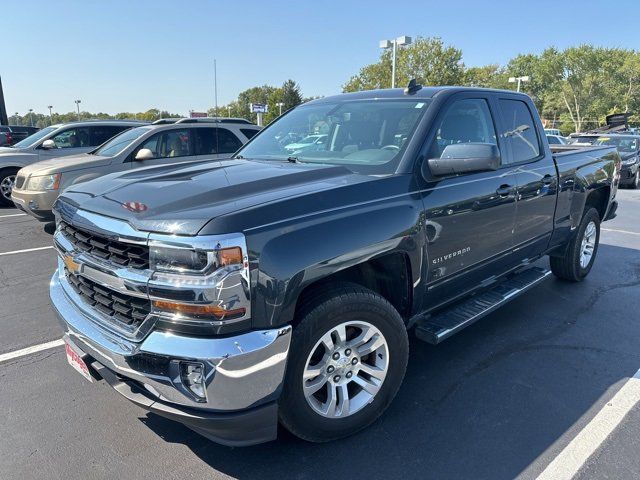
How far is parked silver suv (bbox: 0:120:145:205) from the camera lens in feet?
32.2

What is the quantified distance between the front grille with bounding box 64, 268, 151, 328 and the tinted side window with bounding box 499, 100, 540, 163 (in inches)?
122

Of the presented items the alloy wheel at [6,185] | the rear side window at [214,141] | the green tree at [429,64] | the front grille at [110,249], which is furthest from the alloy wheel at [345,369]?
the green tree at [429,64]

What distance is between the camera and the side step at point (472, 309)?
306 cm

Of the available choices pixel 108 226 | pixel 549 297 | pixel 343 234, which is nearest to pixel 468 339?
pixel 549 297

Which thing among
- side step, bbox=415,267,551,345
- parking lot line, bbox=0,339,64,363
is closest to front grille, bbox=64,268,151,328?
parking lot line, bbox=0,339,64,363

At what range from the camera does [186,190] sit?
8.16ft

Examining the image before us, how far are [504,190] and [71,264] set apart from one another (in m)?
3.01

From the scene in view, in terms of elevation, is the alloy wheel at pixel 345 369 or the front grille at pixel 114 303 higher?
the front grille at pixel 114 303

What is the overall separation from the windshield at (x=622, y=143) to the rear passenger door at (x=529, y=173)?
13.7m

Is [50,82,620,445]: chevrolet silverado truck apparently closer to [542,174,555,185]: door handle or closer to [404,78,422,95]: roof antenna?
[404,78,422,95]: roof antenna

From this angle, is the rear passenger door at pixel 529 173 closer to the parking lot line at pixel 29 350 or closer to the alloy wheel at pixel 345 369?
the alloy wheel at pixel 345 369

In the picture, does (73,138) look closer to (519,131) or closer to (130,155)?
(130,155)

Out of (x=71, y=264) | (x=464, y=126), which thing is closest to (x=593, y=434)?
(x=464, y=126)

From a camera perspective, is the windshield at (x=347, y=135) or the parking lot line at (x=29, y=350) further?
the parking lot line at (x=29, y=350)
